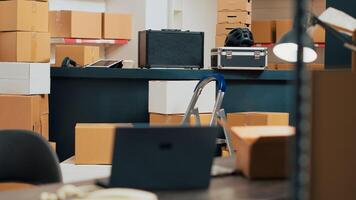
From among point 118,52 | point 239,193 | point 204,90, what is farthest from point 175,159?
point 118,52

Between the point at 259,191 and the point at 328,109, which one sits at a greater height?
the point at 328,109

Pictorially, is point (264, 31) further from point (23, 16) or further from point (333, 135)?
point (333, 135)

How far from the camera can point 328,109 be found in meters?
1.01

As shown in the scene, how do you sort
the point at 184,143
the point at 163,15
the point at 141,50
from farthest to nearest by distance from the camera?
the point at 163,15, the point at 141,50, the point at 184,143

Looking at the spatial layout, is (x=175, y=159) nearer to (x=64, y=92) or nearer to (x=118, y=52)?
(x=64, y=92)

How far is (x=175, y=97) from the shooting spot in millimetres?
4426

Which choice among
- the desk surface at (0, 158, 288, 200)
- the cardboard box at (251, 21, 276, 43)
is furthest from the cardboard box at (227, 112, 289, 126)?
the cardboard box at (251, 21, 276, 43)

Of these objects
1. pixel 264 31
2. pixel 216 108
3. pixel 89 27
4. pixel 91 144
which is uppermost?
pixel 264 31

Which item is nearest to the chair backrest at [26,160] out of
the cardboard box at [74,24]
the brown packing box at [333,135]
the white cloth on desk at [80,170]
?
the brown packing box at [333,135]

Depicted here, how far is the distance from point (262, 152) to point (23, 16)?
3.39 meters

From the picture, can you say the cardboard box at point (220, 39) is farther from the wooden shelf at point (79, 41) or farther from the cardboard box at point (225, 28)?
the wooden shelf at point (79, 41)

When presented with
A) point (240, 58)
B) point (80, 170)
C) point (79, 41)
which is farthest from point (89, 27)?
point (80, 170)

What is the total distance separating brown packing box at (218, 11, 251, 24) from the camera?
700 centimetres

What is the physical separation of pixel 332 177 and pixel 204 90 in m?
3.48
